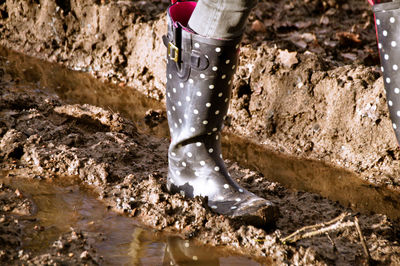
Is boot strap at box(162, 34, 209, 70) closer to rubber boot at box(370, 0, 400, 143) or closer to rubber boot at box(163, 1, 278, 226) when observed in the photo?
rubber boot at box(163, 1, 278, 226)

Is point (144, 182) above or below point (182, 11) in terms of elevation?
below

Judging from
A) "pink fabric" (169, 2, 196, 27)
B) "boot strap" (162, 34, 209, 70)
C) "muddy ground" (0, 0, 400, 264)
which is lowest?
"muddy ground" (0, 0, 400, 264)

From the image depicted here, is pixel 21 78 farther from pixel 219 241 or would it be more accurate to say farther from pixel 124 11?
pixel 219 241

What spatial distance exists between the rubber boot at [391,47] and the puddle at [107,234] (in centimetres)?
84

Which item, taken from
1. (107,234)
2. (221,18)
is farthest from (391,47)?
(107,234)

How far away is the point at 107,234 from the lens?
199 cm

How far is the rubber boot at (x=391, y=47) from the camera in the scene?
1782mm

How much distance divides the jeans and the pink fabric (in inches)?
4.4

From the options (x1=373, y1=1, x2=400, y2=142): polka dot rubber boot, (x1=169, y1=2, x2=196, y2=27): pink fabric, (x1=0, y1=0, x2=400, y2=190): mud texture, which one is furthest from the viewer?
(x1=0, y1=0, x2=400, y2=190): mud texture

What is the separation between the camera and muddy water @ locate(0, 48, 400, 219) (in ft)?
8.50

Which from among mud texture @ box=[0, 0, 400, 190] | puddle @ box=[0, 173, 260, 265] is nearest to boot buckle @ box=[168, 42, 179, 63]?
puddle @ box=[0, 173, 260, 265]

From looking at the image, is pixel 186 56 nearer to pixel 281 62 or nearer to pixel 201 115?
pixel 201 115

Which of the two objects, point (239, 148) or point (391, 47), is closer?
point (391, 47)

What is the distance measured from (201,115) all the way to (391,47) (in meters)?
0.78
